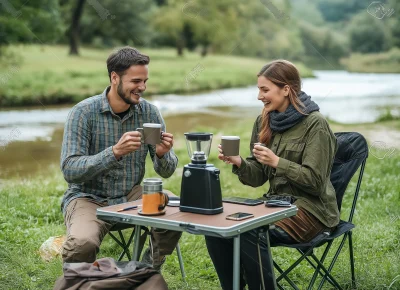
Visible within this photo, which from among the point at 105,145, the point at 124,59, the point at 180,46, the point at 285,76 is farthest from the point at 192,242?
the point at 180,46

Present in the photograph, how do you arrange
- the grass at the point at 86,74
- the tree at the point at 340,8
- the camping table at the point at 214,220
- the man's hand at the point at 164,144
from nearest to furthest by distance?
the camping table at the point at 214,220, the man's hand at the point at 164,144, the grass at the point at 86,74, the tree at the point at 340,8

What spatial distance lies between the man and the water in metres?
5.03

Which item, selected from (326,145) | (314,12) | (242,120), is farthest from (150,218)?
(314,12)

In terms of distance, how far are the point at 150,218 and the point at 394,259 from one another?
1939mm

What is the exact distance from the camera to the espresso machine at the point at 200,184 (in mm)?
2502

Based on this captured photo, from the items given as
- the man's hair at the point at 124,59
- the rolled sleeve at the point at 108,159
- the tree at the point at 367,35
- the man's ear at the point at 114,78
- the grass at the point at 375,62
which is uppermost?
the tree at the point at 367,35

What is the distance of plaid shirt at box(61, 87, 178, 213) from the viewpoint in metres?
3.12

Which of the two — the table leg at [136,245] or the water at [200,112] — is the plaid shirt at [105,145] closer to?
the table leg at [136,245]

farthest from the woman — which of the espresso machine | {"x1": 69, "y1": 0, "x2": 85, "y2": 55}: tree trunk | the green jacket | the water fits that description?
{"x1": 69, "y1": 0, "x2": 85, "y2": 55}: tree trunk

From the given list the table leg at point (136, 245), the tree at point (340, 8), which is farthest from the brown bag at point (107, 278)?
the tree at point (340, 8)

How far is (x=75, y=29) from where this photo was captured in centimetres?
1936

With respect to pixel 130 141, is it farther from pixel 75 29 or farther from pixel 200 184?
pixel 75 29

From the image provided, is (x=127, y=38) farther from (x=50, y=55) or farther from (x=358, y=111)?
(x=358, y=111)

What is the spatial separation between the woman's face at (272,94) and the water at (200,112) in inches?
223
